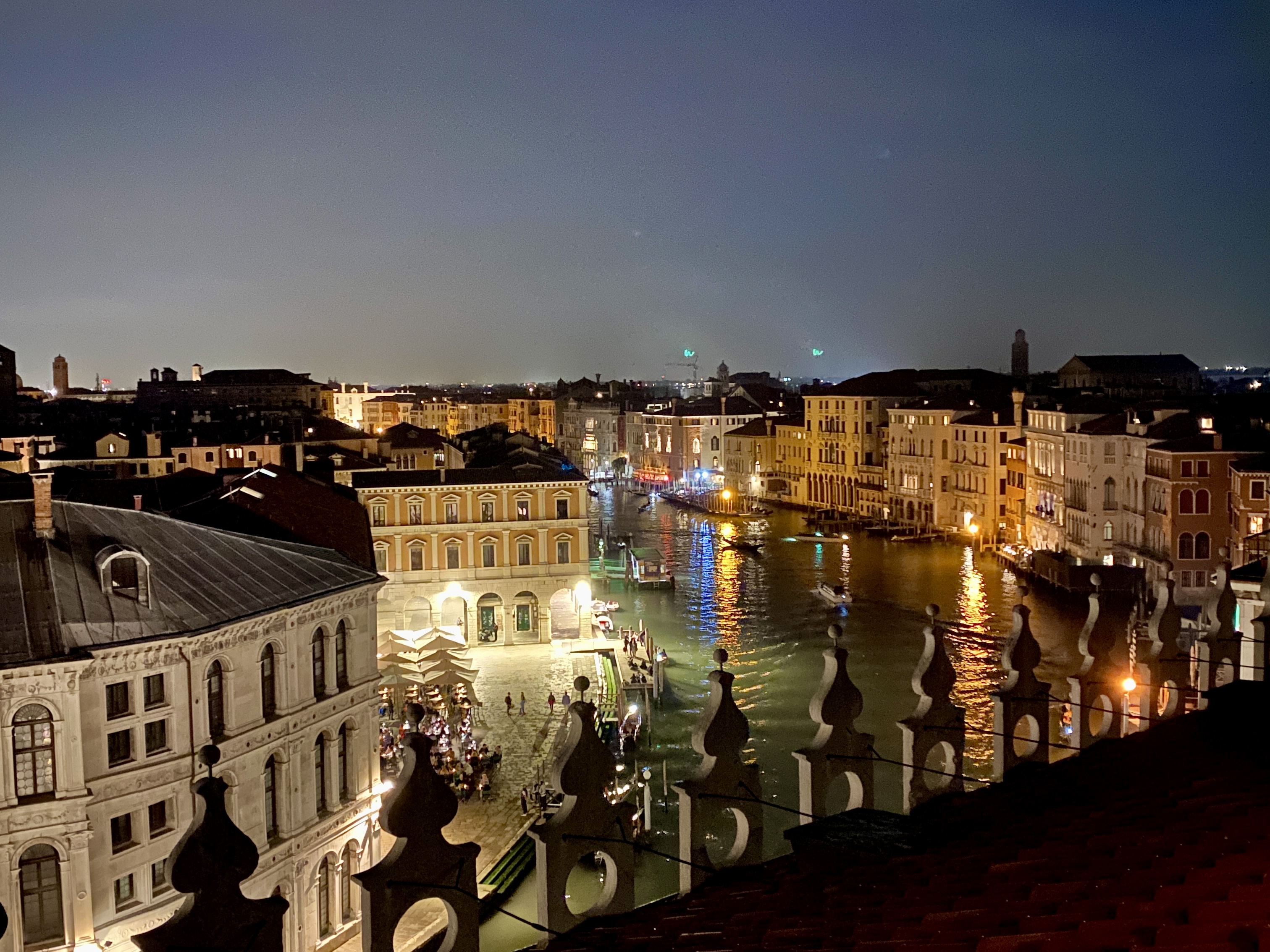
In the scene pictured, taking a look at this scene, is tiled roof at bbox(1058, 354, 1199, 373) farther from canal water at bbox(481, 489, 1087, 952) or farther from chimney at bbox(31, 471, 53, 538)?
chimney at bbox(31, 471, 53, 538)

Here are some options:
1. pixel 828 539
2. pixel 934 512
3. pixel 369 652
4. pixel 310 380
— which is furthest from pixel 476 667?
pixel 310 380

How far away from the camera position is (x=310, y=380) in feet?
381

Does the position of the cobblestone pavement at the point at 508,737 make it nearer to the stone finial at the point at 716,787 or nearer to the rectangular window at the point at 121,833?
the rectangular window at the point at 121,833

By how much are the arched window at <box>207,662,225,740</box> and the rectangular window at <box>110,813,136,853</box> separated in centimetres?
140

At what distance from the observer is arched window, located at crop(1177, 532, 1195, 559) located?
39.6m

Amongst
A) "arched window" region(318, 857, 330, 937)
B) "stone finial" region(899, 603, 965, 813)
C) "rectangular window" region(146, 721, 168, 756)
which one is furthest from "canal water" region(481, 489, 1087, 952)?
"rectangular window" region(146, 721, 168, 756)

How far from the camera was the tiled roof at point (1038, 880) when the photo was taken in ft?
10.1

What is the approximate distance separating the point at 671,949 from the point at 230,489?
22.3 metres

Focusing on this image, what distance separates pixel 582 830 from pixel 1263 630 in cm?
590

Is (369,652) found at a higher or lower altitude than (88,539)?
lower

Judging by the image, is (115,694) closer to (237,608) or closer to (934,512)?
(237,608)

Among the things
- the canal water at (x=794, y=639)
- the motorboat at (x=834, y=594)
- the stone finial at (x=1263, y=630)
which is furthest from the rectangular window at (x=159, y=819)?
the motorboat at (x=834, y=594)

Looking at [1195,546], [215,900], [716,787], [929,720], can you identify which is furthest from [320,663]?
[1195,546]

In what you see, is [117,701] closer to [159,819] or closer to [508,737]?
[159,819]
